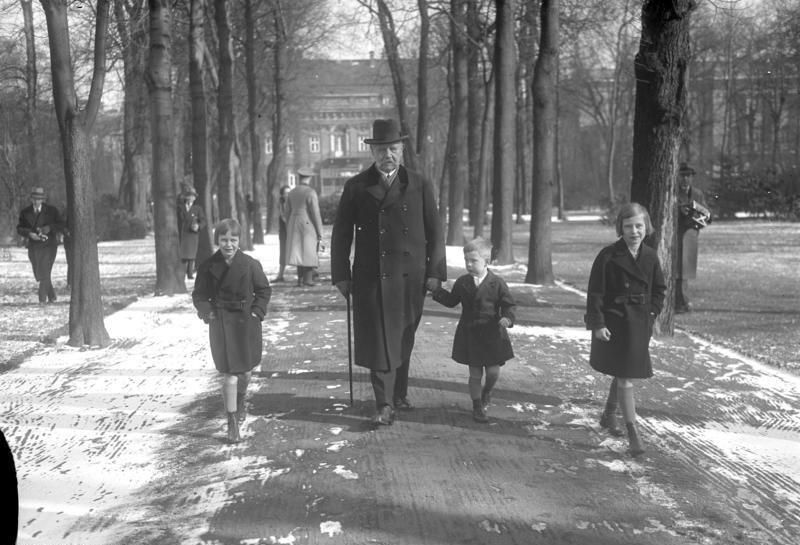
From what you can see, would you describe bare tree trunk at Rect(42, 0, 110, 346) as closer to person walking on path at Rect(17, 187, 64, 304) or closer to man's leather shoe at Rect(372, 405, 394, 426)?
person walking on path at Rect(17, 187, 64, 304)

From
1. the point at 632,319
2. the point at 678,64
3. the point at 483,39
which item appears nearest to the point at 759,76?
the point at 483,39

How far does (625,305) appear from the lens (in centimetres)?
580

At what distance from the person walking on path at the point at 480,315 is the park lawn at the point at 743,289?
366 centimetres

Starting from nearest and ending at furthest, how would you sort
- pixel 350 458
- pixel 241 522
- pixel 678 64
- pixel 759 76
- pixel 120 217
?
1. pixel 241 522
2. pixel 350 458
3. pixel 678 64
4. pixel 120 217
5. pixel 759 76

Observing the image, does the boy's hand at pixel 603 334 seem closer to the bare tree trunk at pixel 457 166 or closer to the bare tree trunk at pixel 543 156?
the bare tree trunk at pixel 543 156

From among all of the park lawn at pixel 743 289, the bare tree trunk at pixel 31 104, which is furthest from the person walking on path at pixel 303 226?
the bare tree trunk at pixel 31 104

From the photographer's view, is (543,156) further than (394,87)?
No

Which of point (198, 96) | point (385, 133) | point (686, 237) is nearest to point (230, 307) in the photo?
point (385, 133)

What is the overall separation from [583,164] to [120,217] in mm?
52466

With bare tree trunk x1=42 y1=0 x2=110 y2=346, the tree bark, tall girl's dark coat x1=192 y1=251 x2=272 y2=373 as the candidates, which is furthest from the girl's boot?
the tree bark

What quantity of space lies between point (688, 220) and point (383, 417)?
6974 millimetres

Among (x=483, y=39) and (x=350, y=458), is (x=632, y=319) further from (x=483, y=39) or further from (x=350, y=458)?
(x=483, y=39)

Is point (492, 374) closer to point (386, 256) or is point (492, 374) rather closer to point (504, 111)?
point (386, 256)

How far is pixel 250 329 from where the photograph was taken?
6164mm
